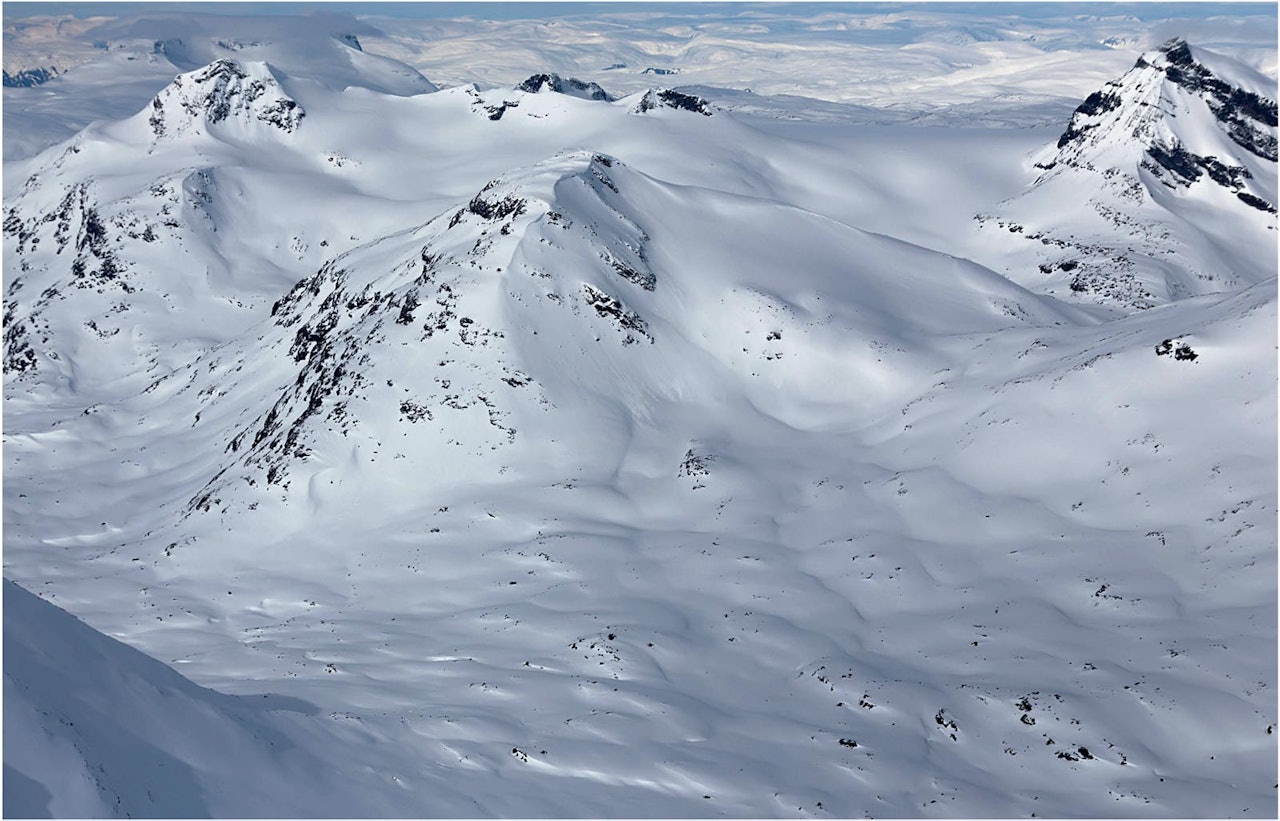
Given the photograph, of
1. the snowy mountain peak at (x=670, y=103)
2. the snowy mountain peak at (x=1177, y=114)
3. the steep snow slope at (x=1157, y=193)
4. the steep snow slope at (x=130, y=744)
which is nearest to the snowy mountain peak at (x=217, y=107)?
the snowy mountain peak at (x=670, y=103)

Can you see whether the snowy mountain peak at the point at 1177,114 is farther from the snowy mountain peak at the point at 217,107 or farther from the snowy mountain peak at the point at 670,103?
the snowy mountain peak at the point at 217,107

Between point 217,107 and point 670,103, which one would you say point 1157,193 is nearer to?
point 670,103

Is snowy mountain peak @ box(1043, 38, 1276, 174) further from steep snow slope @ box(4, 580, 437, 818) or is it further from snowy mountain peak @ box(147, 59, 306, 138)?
steep snow slope @ box(4, 580, 437, 818)

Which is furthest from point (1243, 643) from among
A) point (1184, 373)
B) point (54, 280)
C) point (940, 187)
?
point (54, 280)

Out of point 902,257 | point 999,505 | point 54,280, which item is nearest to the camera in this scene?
point 999,505

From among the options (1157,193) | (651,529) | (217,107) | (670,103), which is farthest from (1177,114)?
(217,107)

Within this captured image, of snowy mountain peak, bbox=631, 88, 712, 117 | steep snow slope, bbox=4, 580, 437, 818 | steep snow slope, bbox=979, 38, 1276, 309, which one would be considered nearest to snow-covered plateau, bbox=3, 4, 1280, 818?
steep snow slope, bbox=4, 580, 437, 818

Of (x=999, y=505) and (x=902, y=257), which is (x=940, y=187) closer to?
(x=902, y=257)
